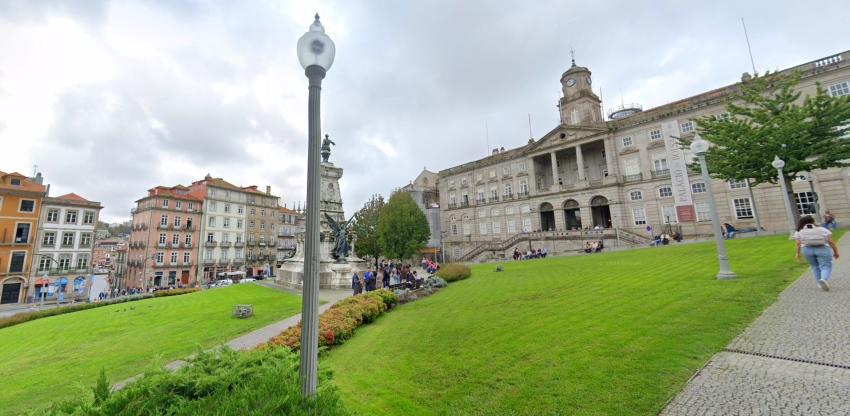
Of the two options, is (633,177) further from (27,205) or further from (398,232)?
(27,205)

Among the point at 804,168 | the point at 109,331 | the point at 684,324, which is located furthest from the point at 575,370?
the point at 804,168

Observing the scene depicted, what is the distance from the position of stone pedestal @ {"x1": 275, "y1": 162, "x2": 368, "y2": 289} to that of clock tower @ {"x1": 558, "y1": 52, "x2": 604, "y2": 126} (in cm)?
3670

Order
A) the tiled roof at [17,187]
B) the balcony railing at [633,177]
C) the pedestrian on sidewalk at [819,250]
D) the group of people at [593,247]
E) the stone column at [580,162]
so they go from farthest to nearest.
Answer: the stone column at [580,162] < the balcony railing at [633,177] < the tiled roof at [17,187] < the group of people at [593,247] < the pedestrian on sidewalk at [819,250]

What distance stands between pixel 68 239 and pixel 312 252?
5323 centimetres

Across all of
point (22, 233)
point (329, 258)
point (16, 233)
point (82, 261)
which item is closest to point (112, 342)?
point (329, 258)

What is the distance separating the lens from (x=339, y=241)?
845 inches

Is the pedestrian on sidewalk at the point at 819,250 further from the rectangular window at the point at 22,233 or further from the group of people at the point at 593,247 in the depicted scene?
the rectangular window at the point at 22,233

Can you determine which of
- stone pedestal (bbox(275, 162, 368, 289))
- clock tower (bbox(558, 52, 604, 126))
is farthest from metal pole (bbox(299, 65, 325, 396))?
clock tower (bbox(558, 52, 604, 126))

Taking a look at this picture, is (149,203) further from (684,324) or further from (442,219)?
(684,324)

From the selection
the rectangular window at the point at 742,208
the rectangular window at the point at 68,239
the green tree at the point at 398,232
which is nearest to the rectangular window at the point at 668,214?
the rectangular window at the point at 742,208

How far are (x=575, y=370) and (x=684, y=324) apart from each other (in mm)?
2777

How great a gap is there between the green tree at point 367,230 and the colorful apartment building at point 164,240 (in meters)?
25.5

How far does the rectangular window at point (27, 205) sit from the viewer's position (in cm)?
3434

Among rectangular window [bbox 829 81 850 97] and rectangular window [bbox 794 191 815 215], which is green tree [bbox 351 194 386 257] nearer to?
rectangular window [bbox 794 191 815 215]
